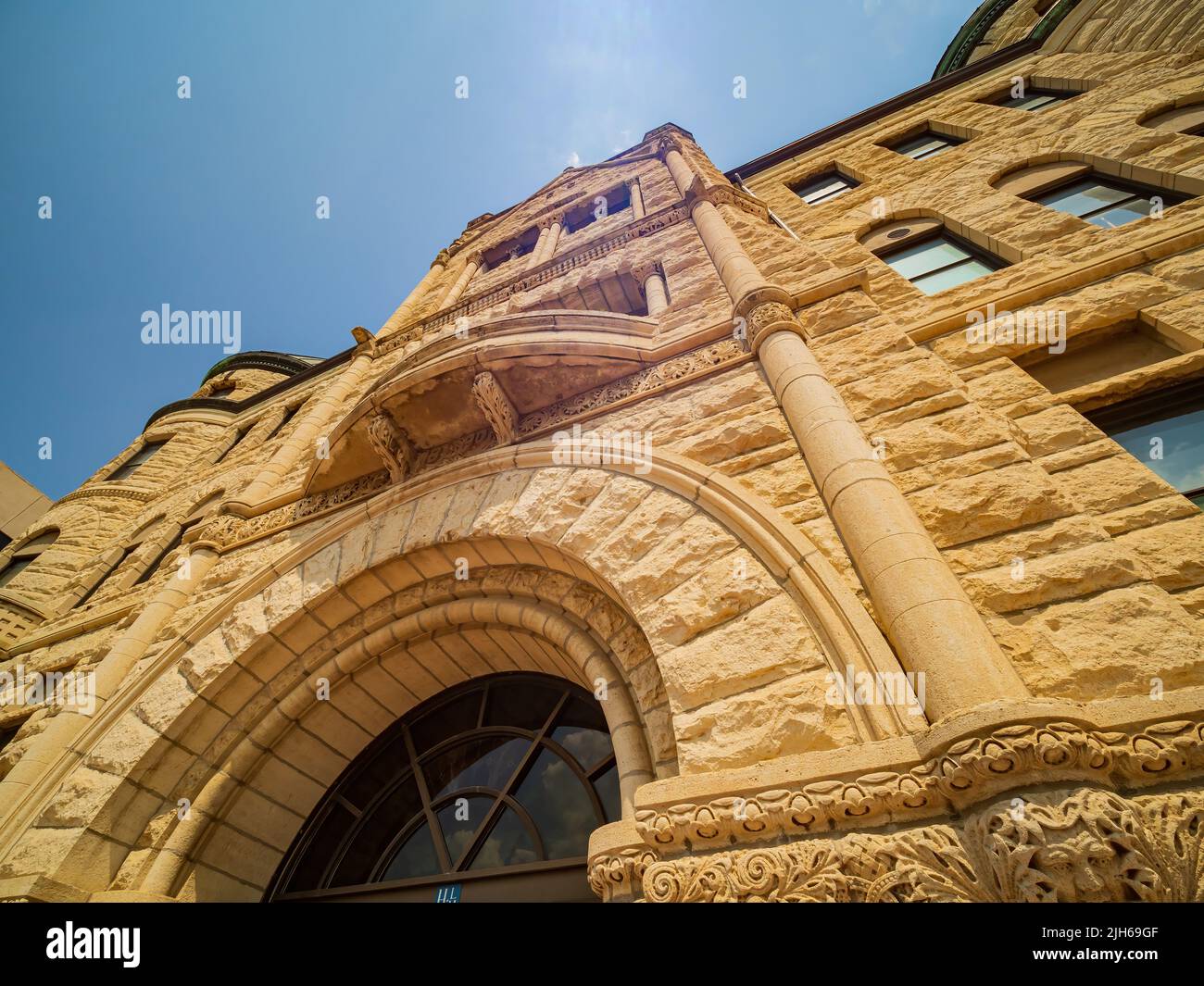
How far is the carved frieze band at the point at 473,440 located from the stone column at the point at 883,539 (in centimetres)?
44

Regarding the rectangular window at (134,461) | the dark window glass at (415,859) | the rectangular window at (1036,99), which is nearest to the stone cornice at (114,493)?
the rectangular window at (134,461)

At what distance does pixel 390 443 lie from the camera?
218 inches

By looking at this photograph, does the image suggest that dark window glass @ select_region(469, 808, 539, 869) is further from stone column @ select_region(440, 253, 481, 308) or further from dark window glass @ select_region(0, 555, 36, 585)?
dark window glass @ select_region(0, 555, 36, 585)

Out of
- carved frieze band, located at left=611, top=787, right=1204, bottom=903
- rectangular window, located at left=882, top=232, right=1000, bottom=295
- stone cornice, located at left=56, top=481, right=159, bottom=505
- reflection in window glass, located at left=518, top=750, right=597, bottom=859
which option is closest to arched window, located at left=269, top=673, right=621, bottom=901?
reflection in window glass, located at left=518, top=750, right=597, bottom=859

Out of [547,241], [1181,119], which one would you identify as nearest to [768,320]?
[1181,119]

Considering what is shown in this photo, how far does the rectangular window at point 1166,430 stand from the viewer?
10.5ft

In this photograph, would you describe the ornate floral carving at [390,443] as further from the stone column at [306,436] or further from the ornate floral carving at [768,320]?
the ornate floral carving at [768,320]

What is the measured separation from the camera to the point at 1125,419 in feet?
11.8

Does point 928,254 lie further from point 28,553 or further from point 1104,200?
point 28,553

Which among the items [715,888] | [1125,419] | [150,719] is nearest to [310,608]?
[150,719]

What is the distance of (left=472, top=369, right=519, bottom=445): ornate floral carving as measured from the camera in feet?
16.3

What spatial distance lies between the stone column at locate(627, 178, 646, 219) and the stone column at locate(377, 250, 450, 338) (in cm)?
480
